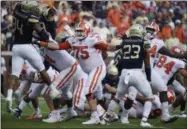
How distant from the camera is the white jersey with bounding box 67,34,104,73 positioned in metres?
12.5

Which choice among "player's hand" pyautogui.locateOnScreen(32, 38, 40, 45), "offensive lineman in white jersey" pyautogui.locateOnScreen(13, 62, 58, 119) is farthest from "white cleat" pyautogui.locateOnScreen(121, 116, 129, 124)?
"player's hand" pyautogui.locateOnScreen(32, 38, 40, 45)

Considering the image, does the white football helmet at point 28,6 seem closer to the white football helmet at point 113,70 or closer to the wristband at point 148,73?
the white football helmet at point 113,70

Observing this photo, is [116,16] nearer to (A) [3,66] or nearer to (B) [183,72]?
(A) [3,66]

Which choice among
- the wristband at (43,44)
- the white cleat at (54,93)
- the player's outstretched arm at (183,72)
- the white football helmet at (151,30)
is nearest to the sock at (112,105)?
the white cleat at (54,93)

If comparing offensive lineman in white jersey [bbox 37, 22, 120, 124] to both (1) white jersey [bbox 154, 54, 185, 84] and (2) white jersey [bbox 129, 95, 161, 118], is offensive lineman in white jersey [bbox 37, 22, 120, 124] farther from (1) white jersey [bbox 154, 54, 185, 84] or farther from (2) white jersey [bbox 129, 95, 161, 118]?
(1) white jersey [bbox 154, 54, 185, 84]

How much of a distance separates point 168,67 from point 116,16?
750 cm

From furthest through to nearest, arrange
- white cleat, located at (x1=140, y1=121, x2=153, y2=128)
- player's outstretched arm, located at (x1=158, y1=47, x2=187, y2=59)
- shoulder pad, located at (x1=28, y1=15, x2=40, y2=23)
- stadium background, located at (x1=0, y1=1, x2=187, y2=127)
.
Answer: stadium background, located at (x1=0, y1=1, x2=187, y2=127), player's outstretched arm, located at (x1=158, y1=47, x2=187, y2=59), shoulder pad, located at (x1=28, y1=15, x2=40, y2=23), white cleat, located at (x1=140, y1=121, x2=153, y2=128)

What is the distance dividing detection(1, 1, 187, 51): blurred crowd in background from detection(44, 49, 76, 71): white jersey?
616 cm

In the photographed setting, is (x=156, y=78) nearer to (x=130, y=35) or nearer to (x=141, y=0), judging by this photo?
(x=130, y=35)

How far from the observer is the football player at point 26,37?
12.6 metres

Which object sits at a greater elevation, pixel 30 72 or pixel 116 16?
pixel 116 16

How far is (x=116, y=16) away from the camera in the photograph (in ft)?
69.5

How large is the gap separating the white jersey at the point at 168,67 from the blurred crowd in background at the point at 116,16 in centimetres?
533

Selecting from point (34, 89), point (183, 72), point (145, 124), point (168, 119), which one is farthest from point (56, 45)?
point (183, 72)
